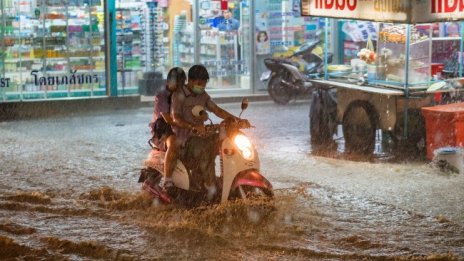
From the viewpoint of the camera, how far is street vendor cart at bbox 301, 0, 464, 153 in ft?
36.6

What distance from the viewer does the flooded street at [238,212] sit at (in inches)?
287

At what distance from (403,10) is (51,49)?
25.8ft

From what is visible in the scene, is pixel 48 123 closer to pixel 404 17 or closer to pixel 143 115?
pixel 143 115

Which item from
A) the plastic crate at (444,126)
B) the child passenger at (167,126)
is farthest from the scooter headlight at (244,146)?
the plastic crate at (444,126)

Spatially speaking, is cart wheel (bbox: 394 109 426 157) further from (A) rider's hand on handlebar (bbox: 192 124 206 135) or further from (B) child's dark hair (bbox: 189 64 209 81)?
(A) rider's hand on handlebar (bbox: 192 124 206 135)

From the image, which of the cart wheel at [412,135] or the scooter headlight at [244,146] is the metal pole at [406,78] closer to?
the cart wheel at [412,135]

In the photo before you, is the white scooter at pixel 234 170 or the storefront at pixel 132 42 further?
the storefront at pixel 132 42

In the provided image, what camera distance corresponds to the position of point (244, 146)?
26.8 ft

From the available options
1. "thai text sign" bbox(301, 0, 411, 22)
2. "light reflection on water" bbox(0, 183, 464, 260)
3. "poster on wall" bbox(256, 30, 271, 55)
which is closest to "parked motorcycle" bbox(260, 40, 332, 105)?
"poster on wall" bbox(256, 30, 271, 55)

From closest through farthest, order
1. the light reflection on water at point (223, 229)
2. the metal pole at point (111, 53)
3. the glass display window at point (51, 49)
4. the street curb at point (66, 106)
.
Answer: the light reflection on water at point (223, 229), the street curb at point (66, 106), the glass display window at point (51, 49), the metal pole at point (111, 53)

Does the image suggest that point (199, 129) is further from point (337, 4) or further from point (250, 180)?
point (337, 4)

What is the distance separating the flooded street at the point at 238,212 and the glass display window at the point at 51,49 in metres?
3.68

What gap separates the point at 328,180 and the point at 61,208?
10.2 ft

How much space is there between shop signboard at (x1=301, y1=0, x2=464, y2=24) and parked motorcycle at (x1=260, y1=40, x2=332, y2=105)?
518 cm
